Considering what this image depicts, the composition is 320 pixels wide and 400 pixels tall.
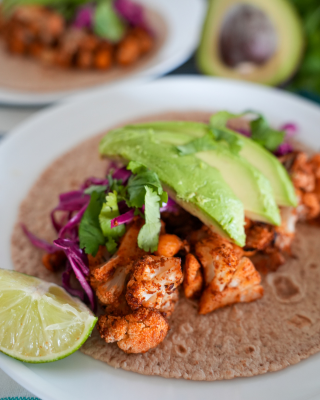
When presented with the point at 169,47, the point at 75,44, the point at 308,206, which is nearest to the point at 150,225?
the point at 308,206

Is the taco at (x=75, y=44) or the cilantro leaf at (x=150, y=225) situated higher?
the cilantro leaf at (x=150, y=225)

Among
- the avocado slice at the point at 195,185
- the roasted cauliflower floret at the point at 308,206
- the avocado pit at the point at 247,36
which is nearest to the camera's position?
the avocado slice at the point at 195,185

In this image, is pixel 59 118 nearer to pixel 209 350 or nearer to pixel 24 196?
pixel 24 196

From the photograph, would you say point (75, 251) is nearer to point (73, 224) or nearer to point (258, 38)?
point (73, 224)

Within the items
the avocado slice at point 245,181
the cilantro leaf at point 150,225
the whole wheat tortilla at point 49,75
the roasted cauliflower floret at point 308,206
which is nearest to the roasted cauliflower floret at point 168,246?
the cilantro leaf at point 150,225

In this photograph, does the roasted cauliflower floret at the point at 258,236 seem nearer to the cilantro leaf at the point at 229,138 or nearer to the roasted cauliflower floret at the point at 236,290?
the roasted cauliflower floret at the point at 236,290

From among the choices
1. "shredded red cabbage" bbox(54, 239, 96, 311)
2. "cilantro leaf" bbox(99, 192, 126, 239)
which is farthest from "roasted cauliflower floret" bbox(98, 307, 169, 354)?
"cilantro leaf" bbox(99, 192, 126, 239)
